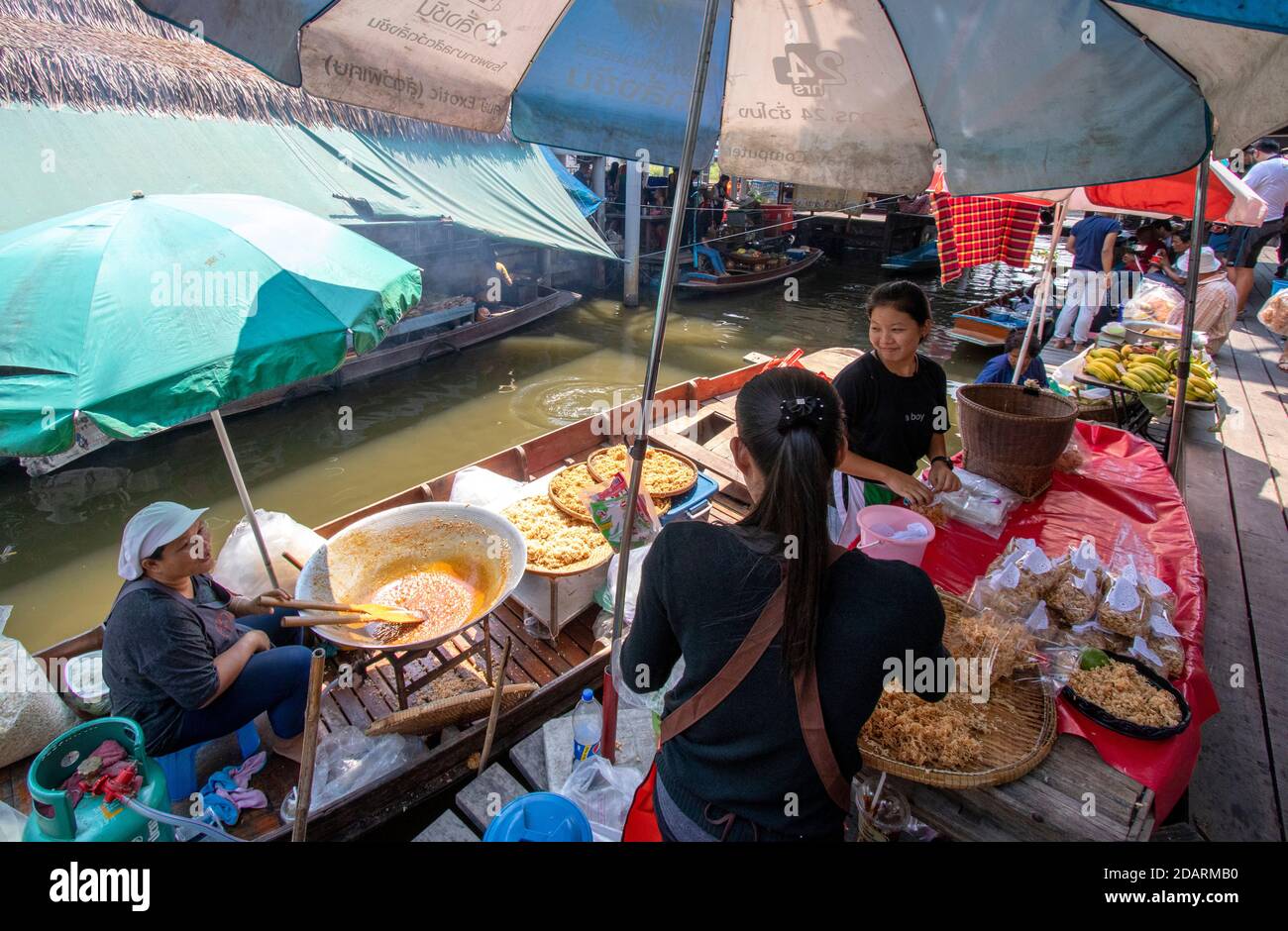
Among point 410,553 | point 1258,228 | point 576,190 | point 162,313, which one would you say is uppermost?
point 576,190

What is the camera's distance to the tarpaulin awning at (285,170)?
262 inches

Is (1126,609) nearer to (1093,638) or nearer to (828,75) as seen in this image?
(1093,638)

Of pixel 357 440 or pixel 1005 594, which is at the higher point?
pixel 1005 594

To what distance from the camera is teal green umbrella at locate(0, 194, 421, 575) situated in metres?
2.13

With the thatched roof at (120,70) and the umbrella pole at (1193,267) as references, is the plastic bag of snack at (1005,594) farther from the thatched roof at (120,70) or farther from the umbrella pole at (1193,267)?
the thatched roof at (120,70)

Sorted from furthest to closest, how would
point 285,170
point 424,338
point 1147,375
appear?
point 424,338, point 285,170, point 1147,375

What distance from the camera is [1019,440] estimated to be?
3127mm

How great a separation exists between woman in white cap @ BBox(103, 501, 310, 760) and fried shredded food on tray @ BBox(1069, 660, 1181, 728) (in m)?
3.31

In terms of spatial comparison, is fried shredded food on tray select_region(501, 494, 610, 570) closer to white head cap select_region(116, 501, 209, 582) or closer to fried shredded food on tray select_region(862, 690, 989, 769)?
white head cap select_region(116, 501, 209, 582)

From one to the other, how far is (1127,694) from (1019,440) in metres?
1.48

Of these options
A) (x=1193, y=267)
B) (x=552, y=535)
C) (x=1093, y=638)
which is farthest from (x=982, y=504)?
(x=552, y=535)

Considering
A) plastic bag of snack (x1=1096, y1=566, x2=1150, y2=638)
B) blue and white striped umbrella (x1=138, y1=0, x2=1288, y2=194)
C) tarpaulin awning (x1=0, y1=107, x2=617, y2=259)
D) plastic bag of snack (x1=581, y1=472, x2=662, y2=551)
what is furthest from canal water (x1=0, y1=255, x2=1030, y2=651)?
plastic bag of snack (x1=1096, y1=566, x2=1150, y2=638)

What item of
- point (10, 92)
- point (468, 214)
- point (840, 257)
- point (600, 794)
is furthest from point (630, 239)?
point (600, 794)
